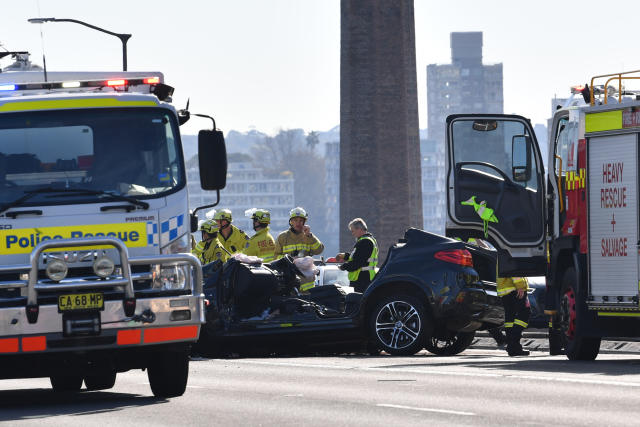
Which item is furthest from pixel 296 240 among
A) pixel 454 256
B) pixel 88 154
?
pixel 88 154

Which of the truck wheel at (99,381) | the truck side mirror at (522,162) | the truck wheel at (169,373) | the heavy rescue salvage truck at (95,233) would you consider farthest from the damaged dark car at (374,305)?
the heavy rescue salvage truck at (95,233)

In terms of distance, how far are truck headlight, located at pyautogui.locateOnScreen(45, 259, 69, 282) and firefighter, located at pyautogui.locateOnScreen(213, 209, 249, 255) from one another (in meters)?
9.80

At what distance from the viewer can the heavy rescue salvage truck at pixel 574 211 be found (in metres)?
17.2

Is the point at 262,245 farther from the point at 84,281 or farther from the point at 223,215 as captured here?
the point at 84,281

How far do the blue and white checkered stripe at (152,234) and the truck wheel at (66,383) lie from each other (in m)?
3.04

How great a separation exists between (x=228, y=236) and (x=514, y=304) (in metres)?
4.48

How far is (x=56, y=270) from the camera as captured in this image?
12484 millimetres

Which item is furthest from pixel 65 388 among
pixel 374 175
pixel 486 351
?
pixel 374 175

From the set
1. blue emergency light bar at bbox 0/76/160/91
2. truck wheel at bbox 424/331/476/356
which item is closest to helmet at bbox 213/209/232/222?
truck wheel at bbox 424/331/476/356

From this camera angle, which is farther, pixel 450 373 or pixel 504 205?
pixel 504 205

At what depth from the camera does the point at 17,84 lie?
13.5 m

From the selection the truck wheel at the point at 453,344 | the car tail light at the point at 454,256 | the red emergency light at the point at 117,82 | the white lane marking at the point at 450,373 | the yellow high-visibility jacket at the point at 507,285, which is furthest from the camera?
the yellow high-visibility jacket at the point at 507,285

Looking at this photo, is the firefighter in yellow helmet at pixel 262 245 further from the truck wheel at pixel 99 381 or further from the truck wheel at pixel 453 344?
the truck wheel at pixel 99 381

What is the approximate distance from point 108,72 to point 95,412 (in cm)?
414
